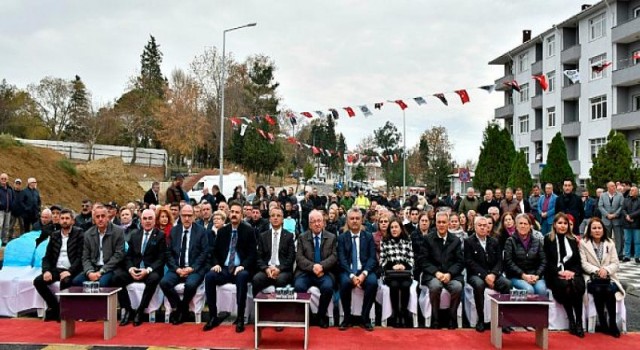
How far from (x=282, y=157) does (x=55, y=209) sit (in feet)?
103

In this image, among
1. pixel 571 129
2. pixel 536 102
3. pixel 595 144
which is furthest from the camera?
pixel 536 102

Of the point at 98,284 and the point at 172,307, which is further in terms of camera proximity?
the point at 172,307

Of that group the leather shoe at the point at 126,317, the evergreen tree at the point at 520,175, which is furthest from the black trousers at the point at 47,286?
the evergreen tree at the point at 520,175

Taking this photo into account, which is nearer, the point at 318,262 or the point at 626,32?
the point at 318,262

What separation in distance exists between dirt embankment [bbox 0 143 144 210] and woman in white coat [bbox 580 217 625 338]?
17799mm

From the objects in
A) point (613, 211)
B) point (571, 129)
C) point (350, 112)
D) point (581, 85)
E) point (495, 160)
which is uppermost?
point (581, 85)

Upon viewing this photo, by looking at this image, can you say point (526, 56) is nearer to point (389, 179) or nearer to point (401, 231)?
point (389, 179)

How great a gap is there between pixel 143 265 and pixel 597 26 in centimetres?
3090

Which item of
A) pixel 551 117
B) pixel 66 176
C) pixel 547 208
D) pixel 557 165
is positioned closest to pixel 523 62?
pixel 551 117

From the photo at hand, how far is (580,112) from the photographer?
31547 mm

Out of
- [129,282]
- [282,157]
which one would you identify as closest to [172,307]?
[129,282]

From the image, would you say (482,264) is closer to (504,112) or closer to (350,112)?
(350,112)

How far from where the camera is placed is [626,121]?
27375 millimetres

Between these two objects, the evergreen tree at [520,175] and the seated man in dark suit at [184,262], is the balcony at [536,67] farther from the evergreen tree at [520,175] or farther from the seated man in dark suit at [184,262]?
the seated man in dark suit at [184,262]
